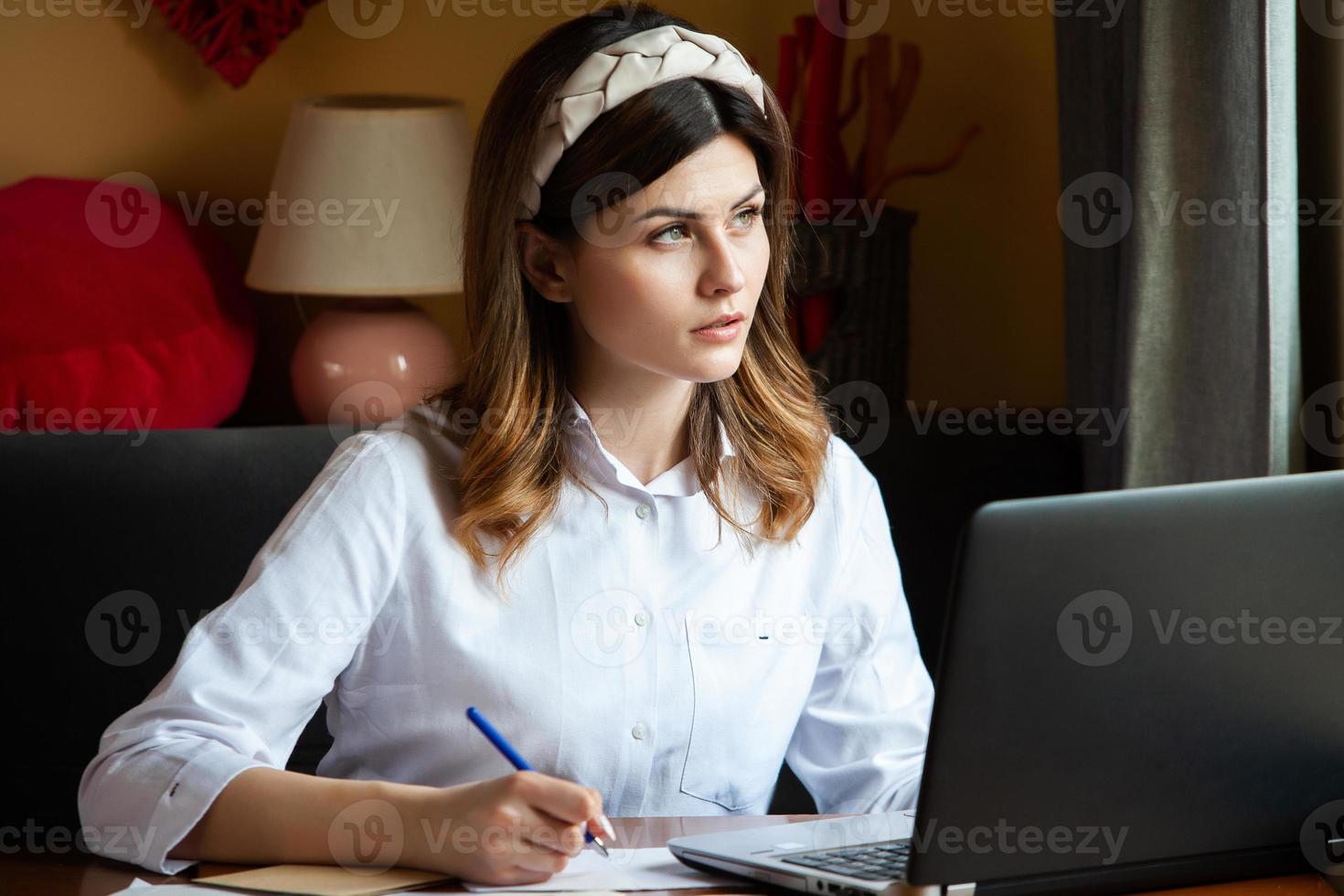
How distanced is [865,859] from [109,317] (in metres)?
1.52

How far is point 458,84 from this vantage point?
2.59 metres

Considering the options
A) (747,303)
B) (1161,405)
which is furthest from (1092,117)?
(747,303)

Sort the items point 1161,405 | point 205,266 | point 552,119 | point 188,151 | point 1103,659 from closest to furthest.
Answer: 1. point 1103,659
2. point 552,119
3. point 1161,405
4. point 205,266
5. point 188,151

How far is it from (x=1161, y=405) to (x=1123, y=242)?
0.70 ft

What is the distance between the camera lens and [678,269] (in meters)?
1.34

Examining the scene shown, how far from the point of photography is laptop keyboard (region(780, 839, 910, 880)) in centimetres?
100

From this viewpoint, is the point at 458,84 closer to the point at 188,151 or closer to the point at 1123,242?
the point at 188,151

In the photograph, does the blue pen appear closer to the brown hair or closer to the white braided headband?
the brown hair

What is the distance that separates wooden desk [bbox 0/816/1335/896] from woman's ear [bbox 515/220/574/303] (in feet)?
1.66

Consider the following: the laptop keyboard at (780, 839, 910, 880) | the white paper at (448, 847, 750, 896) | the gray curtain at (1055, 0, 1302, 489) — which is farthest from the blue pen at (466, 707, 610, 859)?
the gray curtain at (1055, 0, 1302, 489)

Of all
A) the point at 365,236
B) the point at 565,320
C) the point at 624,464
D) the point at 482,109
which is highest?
the point at 482,109

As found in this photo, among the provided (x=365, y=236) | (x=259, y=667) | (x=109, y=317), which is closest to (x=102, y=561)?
(x=109, y=317)

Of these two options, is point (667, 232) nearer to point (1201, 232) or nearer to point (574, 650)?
point (574, 650)

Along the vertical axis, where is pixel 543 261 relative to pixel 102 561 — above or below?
above
